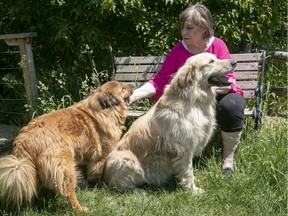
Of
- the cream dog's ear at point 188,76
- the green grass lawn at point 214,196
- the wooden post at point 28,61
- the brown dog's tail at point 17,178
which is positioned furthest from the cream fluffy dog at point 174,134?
the wooden post at point 28,61

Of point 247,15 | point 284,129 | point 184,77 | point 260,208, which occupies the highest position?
point 247,15

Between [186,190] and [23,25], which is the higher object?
[23,25]

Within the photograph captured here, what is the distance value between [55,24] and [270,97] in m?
3.31

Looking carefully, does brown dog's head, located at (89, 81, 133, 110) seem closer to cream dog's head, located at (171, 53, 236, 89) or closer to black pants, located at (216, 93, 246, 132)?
cream dog's head, located at (171, 53, 236, 89)

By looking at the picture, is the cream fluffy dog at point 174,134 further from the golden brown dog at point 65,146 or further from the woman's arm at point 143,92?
the woman's arm at point 143,92

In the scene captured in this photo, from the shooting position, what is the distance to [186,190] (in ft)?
11.8

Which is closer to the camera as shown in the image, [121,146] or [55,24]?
[121,146]

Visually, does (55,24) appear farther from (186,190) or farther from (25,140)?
(186,190)

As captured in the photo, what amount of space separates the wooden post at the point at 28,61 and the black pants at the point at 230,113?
2575mm

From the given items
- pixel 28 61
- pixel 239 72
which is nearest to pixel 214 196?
pixel 239 72

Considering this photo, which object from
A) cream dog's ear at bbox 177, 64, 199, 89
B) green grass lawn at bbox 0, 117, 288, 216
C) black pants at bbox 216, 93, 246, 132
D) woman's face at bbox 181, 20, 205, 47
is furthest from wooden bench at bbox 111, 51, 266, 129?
cream dog's ear at bbox 177, 64, 199, 89

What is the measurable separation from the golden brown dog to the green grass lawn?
0.19 meters

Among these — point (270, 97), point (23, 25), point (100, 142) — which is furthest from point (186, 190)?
point (23, 25)

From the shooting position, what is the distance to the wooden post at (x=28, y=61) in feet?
16.9
